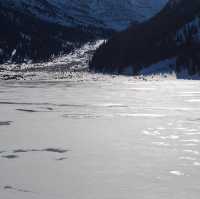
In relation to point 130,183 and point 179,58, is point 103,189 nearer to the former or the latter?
point 130,183

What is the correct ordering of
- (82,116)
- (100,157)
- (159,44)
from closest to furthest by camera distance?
(100,157), (82,116), (159,44)

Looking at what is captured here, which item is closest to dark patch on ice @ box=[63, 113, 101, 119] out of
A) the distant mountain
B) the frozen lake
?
the frozen lake

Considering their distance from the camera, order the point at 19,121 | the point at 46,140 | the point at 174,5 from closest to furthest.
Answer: the point at 46,140, the point at 19,121, the point at 174,5

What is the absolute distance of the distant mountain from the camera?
124 meters

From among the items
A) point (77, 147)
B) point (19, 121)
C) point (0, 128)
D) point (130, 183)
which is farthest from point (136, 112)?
point (130, 183)

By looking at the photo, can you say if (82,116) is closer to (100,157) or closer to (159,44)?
(100,157)

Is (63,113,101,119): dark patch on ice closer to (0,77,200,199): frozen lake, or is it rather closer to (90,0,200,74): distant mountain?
(0,77,200,199): frozen lake

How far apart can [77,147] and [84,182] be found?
13.8ft

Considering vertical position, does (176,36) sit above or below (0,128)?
above

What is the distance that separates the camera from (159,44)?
141 m

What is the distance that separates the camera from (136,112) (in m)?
26.5

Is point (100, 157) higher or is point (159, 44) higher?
point (159, 44)

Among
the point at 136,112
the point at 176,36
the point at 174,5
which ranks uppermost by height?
the point at 174,5

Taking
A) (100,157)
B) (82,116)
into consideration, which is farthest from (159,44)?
(100,157)
